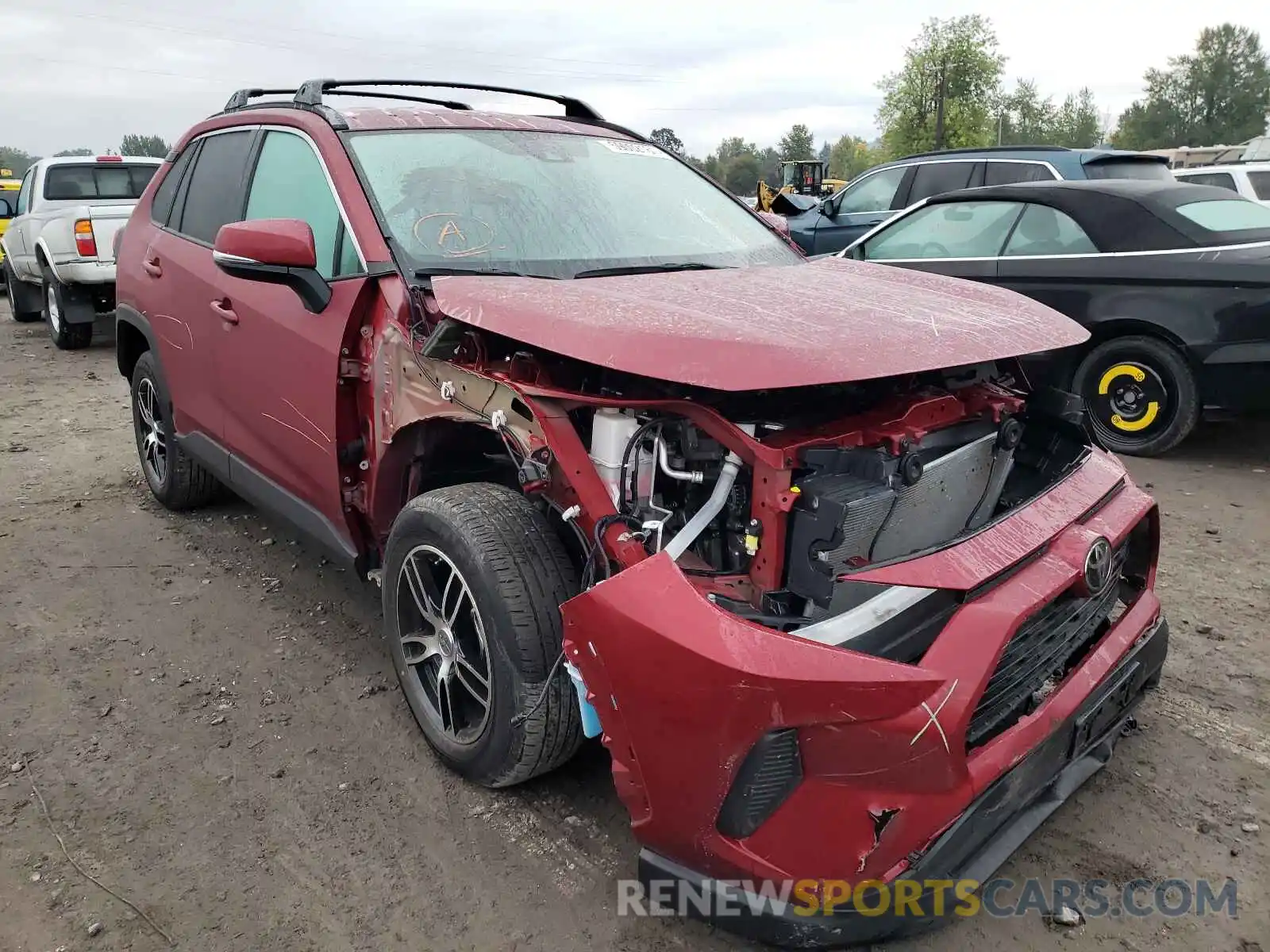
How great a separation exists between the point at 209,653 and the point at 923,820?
2706 millimetres

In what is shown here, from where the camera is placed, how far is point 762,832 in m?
1.83

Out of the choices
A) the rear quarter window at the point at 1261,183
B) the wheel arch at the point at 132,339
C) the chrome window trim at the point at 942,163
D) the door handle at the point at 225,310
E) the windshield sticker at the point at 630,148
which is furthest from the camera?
the rear quarter window at the point at 1261,183

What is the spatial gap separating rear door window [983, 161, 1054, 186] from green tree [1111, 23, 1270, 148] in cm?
7076

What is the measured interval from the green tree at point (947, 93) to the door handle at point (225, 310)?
46.1 m

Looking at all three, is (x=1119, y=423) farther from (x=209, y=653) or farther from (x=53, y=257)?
(x=53, y=257)

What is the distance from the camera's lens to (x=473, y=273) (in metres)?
2.70

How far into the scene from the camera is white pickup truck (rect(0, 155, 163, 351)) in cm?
938

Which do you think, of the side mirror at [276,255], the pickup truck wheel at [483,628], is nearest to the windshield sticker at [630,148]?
the side mirror at [276,255]

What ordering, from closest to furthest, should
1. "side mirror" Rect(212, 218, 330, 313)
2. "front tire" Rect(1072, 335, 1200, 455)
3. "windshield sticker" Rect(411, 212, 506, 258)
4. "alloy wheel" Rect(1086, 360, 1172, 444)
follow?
"side mirror" Rect(212, 218, 330, 313)
"windshield sticker" Rect(411, 212, 506, 258)
"front tire" Rect(1072, 335, 1200, 455)
"alloy wheel" Rect(1086, 360, 1172, 444)

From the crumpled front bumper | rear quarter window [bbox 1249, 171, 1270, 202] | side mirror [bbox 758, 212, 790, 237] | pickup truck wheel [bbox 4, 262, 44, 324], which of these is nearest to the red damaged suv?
the crumpled front bumper

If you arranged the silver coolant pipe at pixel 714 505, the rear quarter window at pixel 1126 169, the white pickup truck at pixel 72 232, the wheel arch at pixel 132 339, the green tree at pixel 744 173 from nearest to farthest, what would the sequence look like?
the silver coolant pipe at pixel 714 505 → the wheel arch at pixel 132 339 → the rear quarter window at pixel 1126 169 → the white pickup truck at pixel 72 232 → the green tree at pixel 744 173

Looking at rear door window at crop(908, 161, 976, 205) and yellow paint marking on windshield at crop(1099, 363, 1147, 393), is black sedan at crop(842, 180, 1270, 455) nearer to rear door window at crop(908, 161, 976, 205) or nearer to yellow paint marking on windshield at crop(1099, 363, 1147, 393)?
yellow paint marking on windshield at crop(1099, 363, 1147, 393)

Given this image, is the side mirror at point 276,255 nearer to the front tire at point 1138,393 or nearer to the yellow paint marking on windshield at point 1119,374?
the front tire at point 1138,393

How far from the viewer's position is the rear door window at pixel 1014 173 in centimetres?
786
